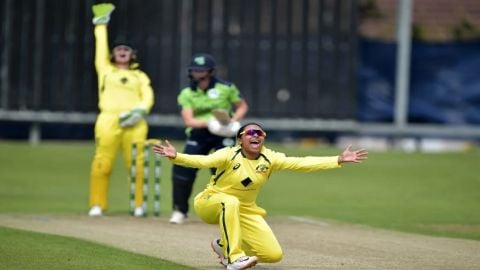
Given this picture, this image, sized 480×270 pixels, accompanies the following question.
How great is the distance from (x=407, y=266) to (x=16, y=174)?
→ 1386cm

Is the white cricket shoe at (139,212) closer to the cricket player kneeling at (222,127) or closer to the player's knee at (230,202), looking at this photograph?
the cricket player kneeling at (222,127)

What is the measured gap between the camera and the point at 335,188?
25672 millimetres

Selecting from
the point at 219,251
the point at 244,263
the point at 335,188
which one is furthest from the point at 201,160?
the point at 335,188

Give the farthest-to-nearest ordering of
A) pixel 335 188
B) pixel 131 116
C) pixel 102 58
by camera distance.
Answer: pixel 335 188, pixel 102 58, pixel 131 116

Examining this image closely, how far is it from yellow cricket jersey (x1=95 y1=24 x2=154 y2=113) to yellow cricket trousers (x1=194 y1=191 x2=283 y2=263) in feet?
15.8

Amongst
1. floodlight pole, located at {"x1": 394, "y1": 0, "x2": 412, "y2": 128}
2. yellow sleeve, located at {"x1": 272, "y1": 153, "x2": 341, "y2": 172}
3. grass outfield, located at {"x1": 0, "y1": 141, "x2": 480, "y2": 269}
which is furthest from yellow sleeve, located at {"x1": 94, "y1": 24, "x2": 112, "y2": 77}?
floodlight pole, located at {"x1": 394, "y1": 0, "x2": 412, "y2": 128}

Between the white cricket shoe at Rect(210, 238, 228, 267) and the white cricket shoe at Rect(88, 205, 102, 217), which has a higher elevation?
the white cricket shoe at Rect(210, 238, 228, 267)

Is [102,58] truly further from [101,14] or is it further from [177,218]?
[177,218]

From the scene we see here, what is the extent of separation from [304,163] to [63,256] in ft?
8.15

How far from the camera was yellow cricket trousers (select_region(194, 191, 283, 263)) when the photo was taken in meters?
13.5

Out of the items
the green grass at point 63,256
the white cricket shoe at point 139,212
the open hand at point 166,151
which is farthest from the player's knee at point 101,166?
the open hand at point 166,151

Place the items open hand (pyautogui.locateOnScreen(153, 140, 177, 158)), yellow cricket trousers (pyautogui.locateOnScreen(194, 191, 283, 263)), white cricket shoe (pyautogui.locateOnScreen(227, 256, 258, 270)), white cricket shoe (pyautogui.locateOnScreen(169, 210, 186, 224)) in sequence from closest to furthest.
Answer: white cricket shoe (pyautogui.locateOnScreen(227, 256, 258, 270)), open hand (pyautogui.locateOnScreen(153, 140, 177, 158)), yellow cricket trousers (pyautogui.locateOnScreen(194, 191, 283, 263)), white cricket shoe (pyautogui.locateOnScreen(169, 210, 186, 224))

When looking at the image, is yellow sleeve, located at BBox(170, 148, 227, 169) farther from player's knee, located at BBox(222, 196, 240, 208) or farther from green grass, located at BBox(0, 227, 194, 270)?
green grass, located at BBox(0, 227, 194, 270)

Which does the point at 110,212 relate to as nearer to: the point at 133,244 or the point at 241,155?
the point at 133,244
